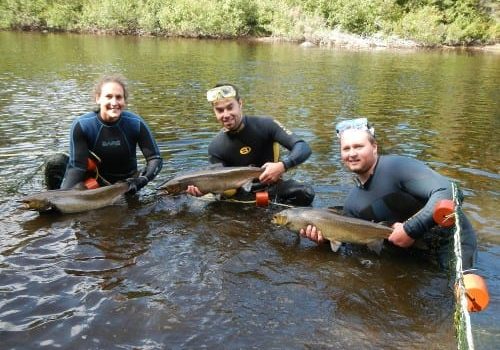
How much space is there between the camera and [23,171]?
30.0ft

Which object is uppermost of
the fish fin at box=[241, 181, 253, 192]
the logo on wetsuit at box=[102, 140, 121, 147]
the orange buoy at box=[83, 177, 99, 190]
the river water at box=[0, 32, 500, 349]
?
the logo on wetsuit at box=[102, 140, 121, 147]

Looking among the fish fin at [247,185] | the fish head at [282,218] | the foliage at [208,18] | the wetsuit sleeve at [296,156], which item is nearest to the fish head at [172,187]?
the fish fin at [247,185]

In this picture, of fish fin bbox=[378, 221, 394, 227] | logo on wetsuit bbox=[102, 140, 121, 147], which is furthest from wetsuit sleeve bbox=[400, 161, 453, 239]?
logo on wetsuit bbox=[102, 140, 121, 147]

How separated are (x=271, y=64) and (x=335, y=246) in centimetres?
2881

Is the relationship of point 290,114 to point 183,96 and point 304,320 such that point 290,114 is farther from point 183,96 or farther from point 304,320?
point 304,320

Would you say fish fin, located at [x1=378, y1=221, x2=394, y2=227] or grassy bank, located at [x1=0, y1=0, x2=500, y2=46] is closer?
fish fin, located at [x1=378, y1=221, x2=394, y2=227]

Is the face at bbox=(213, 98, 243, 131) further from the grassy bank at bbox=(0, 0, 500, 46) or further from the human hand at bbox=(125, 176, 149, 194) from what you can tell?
the grassy bank at bbox=(0, 0, 500, 46)

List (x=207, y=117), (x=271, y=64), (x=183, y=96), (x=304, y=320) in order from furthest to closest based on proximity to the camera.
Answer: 1. (x=271, y=64)
2. (x=183, y=96)
3. (x=207, y=117)
4. (x=304, y=320)

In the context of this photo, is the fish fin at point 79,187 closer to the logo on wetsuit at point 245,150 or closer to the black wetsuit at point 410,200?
the logo on wetsuit at point 245,150

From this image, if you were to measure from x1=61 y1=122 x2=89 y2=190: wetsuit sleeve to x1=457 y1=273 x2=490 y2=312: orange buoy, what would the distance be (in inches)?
220

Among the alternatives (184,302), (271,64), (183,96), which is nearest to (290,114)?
(183,96)

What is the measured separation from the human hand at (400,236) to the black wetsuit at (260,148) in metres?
2.50

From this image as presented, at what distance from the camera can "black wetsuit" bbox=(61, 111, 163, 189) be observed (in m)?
7.14

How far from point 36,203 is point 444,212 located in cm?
535
